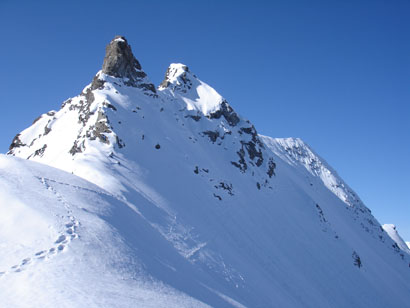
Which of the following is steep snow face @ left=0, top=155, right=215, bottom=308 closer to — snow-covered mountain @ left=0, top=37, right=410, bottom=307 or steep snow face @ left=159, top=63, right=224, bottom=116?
snow-covered mountain @ left=0, top=37, right=410, bottom=307

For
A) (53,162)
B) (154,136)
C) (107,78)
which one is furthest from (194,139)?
(53,162)

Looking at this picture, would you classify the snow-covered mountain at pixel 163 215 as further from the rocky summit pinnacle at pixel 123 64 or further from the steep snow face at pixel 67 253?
the rocky summit pinnacle at pixel 123 64

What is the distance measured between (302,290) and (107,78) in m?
37.2

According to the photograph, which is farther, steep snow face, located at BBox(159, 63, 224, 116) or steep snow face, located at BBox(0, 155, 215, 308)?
steep snow face, located at BBox(159, 63, 224, 116)

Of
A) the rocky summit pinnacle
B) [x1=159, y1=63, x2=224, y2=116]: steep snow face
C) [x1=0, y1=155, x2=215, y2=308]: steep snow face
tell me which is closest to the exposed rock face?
the rocky summit pinnacle

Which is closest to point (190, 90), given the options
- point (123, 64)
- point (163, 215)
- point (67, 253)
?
point (123, 64)

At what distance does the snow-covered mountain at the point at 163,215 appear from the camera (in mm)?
11119

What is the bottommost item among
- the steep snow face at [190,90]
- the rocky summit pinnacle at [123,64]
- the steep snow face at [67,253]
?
the steep snow face at [67,253]

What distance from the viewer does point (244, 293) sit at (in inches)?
834

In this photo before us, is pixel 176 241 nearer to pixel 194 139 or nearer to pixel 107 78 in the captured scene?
pixel 194 139

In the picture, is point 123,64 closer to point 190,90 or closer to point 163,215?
point 190,90

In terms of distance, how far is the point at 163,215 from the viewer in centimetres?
2514

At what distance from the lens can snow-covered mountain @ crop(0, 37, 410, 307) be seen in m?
11.1

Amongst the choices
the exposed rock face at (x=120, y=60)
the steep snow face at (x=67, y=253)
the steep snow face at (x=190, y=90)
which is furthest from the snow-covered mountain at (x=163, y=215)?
the steep snow face at (x=190, y=90)
